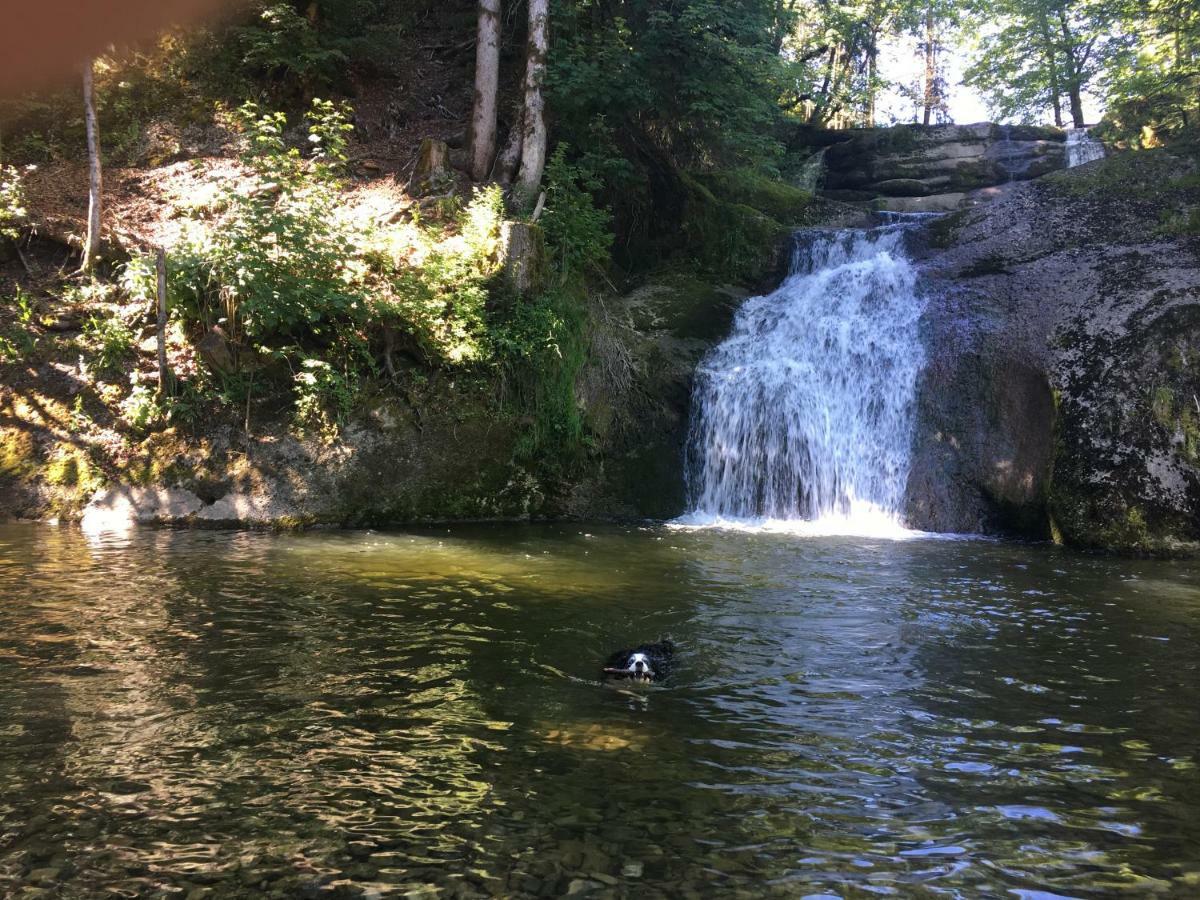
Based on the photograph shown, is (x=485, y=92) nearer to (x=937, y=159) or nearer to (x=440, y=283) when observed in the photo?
(x=440, y=283)

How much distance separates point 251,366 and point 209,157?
233 inches

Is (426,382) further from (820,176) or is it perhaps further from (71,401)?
(820,176)

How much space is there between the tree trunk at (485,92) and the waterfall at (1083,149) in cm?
1902

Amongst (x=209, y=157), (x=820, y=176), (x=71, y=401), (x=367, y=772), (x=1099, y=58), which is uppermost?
(x=1099, y=58)

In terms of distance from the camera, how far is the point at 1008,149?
85.3ft

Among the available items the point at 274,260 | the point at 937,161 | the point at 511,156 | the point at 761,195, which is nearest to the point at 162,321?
the point at 274,260

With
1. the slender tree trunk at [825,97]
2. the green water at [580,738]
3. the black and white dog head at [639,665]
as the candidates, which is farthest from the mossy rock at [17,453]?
the slender tree trunk at [825,97]

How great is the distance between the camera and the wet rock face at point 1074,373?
1090 cm

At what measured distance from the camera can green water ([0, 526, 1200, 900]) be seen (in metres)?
3.02

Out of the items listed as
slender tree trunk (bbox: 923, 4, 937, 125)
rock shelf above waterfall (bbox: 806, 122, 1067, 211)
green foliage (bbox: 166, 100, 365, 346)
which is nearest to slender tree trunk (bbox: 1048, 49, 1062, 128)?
rock shelf above waterfall (bbox: 806, 122, 1067, 211)

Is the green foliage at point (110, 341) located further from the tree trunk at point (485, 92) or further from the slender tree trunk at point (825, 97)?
the slender tree trunk at point (825, 97)

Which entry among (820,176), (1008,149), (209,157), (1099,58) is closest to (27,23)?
(209,157)

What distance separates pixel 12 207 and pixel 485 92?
7.78m

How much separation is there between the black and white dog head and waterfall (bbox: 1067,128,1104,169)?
1019 inches
